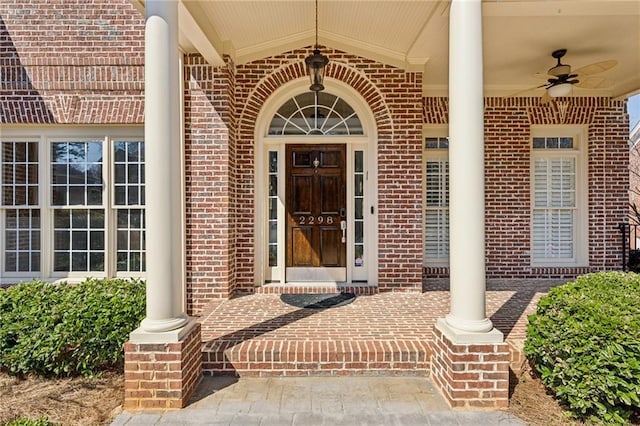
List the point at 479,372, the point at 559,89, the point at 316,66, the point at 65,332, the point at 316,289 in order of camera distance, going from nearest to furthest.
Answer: the point at 479,372 → the point at 65,332 → the point at 316,66 → the point at 559,89 → the point at 316,289

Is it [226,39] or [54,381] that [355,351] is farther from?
[226,39]

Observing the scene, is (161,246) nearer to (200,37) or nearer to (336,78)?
(200,37)

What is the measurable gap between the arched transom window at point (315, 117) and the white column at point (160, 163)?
7.86ft

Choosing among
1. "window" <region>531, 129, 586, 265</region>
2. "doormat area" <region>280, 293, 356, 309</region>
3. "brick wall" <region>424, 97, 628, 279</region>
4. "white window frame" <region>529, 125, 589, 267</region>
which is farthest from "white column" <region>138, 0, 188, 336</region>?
"window" <region>531, 129, 586, 265</region>

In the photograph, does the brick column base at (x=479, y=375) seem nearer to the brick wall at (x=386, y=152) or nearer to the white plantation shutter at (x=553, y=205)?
the brick wall at (x=386, y=152)

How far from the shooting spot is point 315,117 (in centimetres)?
525

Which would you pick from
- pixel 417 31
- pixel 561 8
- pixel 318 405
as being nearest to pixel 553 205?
pixel 561 8

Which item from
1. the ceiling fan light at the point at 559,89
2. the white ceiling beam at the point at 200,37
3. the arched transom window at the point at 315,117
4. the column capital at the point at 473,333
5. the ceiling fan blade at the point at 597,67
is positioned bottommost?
the column capital at the point at 473,333

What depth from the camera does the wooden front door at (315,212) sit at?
529 cm

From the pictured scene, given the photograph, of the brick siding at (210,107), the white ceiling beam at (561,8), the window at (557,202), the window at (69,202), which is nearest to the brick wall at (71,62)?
the brick siding at (210,107)

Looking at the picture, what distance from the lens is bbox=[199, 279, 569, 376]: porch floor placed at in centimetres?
325

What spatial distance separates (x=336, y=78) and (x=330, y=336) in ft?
11.2

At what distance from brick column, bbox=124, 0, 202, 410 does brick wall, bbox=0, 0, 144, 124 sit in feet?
7.72

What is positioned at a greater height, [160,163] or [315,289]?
[160,163]
